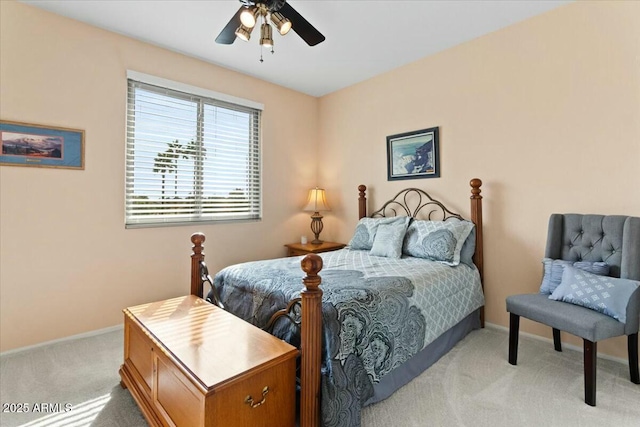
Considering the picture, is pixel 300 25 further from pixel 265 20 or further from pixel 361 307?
pixel 361 307

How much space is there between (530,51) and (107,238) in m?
4.04

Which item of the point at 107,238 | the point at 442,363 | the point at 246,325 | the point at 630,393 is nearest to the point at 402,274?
the point at 442,363

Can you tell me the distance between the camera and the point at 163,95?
314 centimetres

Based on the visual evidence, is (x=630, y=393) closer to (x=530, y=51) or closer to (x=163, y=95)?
(x=530, y=51)

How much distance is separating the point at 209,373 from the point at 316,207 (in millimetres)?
3039

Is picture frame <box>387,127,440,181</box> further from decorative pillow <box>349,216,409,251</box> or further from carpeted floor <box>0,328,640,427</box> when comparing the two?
carpeted floor <box>0,328,640,427</box>

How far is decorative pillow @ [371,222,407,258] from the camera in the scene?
113 inches

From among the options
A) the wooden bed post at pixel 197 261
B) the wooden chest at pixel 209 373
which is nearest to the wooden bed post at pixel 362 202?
the wooden bed post at pixel 197 261

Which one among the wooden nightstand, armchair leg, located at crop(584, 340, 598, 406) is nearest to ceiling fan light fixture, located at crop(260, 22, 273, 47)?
the wooden nightstand

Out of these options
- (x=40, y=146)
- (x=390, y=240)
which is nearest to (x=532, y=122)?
(x=390, y=240)

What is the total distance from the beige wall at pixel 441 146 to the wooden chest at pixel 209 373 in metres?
1.27

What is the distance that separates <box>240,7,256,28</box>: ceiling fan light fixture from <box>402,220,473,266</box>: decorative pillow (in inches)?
84.9

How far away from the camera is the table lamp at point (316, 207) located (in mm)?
4178

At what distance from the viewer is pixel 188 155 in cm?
330
